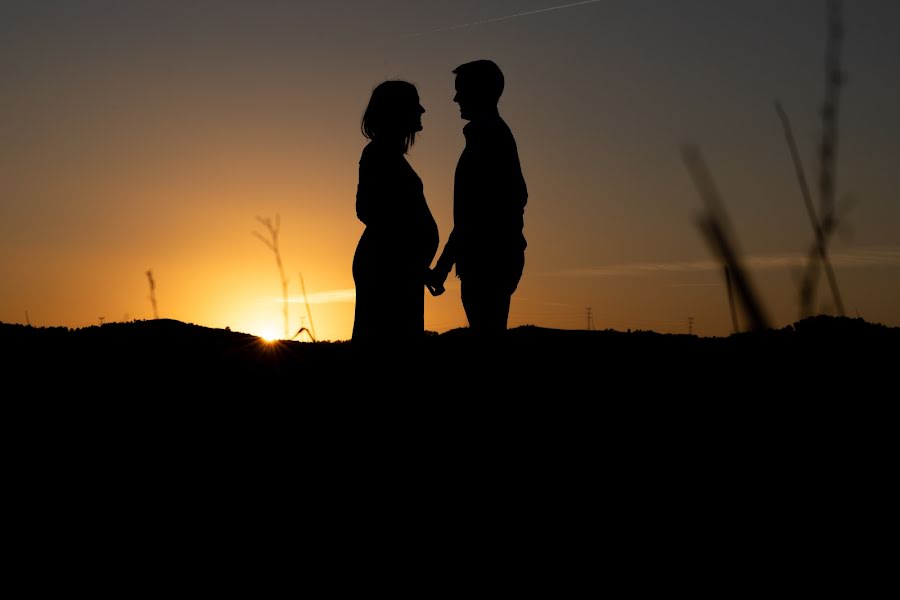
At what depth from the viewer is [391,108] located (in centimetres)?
664

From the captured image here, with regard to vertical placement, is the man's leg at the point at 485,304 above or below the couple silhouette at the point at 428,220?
below

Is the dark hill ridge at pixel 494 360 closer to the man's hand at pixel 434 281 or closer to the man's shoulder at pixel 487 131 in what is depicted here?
the man's hand at pixel 434 281

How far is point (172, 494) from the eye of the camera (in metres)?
4.54

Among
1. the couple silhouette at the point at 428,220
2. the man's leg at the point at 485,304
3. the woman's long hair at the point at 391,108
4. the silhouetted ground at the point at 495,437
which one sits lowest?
the silhouetted ground at the point at 495,437

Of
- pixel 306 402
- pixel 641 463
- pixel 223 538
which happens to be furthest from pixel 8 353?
pixel 641 463

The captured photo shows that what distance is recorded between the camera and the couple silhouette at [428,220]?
6723 mm

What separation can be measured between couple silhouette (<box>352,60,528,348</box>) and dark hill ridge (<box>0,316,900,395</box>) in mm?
289

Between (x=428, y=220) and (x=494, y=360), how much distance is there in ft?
4.44

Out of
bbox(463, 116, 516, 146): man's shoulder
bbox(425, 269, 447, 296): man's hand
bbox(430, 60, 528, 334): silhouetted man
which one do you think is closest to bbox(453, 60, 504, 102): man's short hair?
bbox(430, 60, 528, 334): silhouetted man

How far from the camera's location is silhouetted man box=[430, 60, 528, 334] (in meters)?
6.79

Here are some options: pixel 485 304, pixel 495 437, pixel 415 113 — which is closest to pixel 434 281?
pixel 485 304

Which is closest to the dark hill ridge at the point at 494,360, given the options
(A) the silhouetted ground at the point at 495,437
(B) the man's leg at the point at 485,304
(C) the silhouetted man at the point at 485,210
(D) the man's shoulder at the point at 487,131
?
(A) the silhouetted ground at the point at 495,437

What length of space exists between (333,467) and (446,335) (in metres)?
2.59

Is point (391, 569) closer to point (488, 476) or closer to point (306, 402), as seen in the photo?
point (488, 476)
